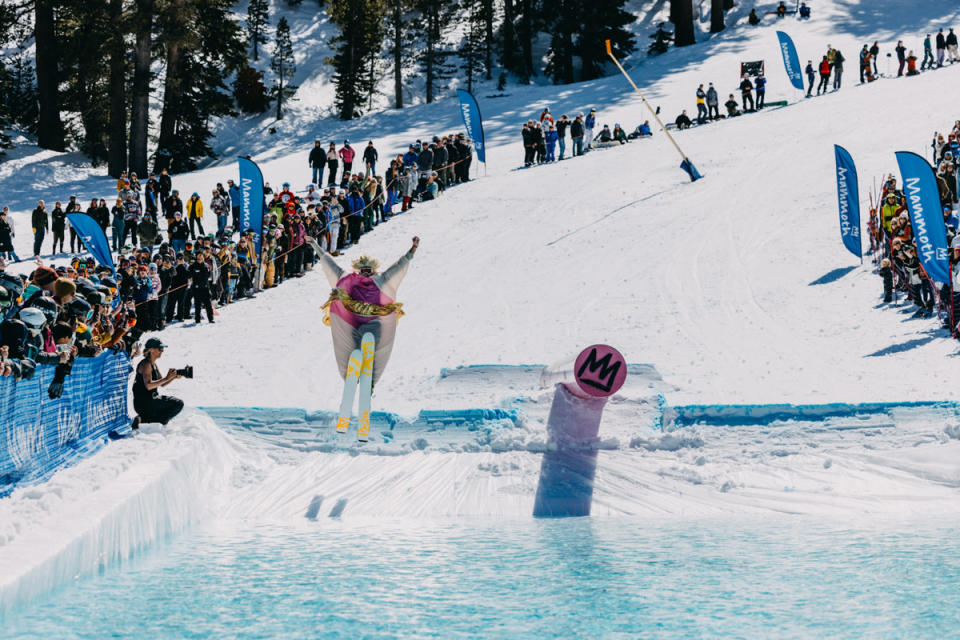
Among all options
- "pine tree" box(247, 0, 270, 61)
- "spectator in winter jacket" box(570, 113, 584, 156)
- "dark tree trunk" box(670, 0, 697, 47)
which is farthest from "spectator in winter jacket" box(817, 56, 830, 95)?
"pine tree" box(247, 0, 270, 61)

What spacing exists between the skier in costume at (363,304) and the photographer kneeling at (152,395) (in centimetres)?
182

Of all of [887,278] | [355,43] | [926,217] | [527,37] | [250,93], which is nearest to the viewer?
[926,217]

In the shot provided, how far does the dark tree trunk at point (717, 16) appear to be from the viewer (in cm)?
5094

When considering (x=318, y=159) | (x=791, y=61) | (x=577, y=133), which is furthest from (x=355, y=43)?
(x=791, y=61)

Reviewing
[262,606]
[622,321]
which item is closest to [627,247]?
[622,321]

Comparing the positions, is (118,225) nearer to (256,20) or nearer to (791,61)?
(791,61)

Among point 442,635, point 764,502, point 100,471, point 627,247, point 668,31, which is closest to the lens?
point 442,635

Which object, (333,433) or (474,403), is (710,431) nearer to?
(474,403)

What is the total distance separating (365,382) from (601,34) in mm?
42537

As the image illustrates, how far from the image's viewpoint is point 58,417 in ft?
30.0

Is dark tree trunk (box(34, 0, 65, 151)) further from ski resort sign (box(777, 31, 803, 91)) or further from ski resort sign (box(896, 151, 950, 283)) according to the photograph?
ski resort sign (box(896, 151, 950, 283))

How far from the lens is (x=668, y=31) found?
179 feet

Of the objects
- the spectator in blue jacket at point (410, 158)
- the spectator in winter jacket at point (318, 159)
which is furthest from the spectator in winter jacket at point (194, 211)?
the spectator in blue jacket at point (410, 158)

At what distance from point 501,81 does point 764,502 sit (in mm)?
43432
